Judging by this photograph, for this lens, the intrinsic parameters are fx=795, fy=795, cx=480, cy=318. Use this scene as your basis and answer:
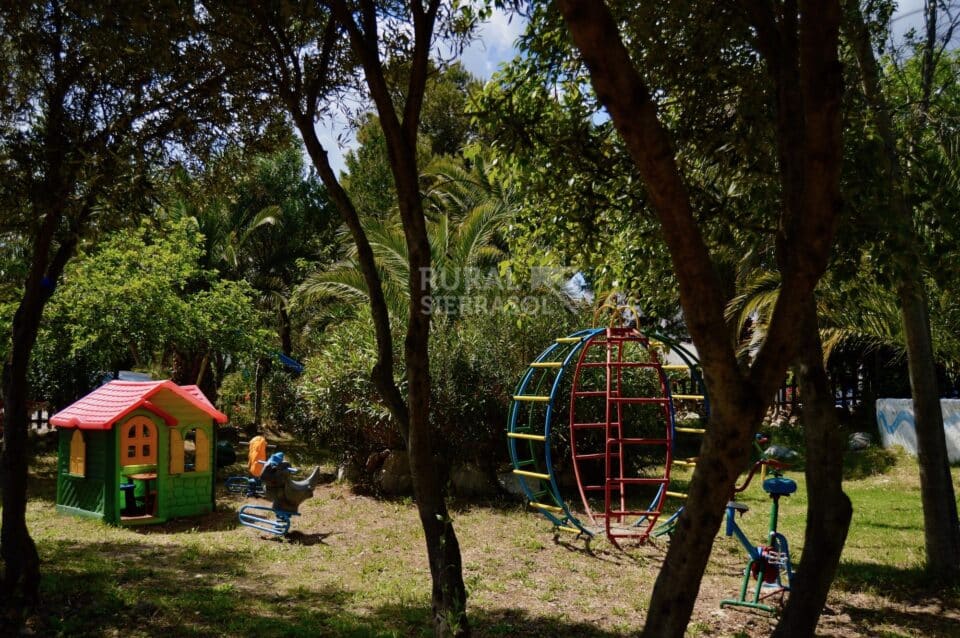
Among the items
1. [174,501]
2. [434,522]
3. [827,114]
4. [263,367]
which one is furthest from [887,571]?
[263,367]

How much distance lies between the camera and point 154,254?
1453 centimetres

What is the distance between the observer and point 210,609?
610 centimetres

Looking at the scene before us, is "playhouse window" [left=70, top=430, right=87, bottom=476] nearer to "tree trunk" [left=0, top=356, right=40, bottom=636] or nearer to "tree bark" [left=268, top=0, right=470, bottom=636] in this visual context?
"tree trunk" [left=0, top=356, right=40, bottom=636]

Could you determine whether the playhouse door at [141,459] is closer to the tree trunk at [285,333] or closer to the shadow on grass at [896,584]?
the shadow on grass at [896,584]

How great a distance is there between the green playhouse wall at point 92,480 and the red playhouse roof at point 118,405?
193mm

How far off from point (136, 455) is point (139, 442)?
163 mm

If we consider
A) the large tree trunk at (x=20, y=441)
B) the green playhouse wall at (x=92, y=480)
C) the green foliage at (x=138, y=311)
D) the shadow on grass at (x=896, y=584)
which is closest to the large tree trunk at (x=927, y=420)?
the shadow on grass at (x=896, y=584)

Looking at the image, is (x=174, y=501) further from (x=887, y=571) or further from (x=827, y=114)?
(x=827, y=114)

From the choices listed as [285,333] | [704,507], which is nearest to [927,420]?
[704,507]

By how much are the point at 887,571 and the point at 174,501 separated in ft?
27.1

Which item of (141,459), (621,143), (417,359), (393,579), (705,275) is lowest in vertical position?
(393,579)

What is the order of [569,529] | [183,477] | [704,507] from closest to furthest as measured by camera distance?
1. [704,507]
2. [569,529]
3. [183,477]

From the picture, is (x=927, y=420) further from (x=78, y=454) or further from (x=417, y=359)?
(x=78, y=454)

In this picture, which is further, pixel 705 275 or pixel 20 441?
pixel 20 441
